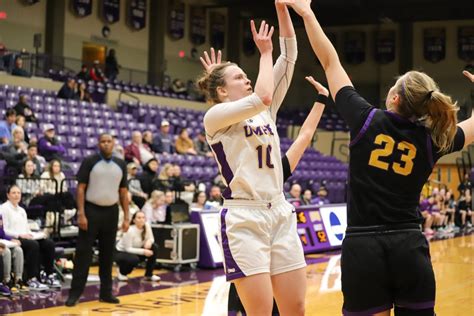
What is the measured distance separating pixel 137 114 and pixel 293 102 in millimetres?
13379

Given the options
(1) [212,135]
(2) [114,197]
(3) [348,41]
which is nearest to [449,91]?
(3) [348,41]

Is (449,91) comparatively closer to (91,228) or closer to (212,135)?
(91,228)

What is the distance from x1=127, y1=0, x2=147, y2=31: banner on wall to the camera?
26.7m

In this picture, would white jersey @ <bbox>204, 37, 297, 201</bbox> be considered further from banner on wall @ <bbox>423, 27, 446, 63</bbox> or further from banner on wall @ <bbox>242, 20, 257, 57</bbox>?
banner on wall @ <bbox>423, 27, 446, 63</bbox>

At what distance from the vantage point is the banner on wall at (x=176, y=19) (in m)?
28.3

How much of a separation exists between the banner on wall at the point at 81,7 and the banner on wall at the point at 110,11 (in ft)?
1.99

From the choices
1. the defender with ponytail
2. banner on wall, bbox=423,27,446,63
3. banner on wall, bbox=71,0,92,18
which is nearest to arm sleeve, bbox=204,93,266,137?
the defender with ponytail

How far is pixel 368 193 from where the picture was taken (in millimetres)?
3146

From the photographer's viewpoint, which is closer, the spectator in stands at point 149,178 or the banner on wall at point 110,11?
the spectator in stands at point 149,178

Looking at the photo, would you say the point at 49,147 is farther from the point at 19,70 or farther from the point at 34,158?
the point at 19,70

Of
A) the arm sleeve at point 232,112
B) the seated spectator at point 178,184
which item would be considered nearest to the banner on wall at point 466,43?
the seated spectator at point 178,184

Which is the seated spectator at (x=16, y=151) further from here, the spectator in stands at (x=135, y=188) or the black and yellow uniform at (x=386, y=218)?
the black and yellow uniform at (x=386, y=218)

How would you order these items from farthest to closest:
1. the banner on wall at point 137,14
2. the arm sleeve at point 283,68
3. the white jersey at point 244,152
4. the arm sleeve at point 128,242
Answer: the banner on wall at point 137,14 → the arm sleeve at point 128,242 → the arm sleeve at point 283,68 → the white jersey at point 244,152

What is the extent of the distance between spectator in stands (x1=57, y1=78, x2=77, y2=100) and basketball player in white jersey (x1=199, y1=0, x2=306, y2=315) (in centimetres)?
1487
